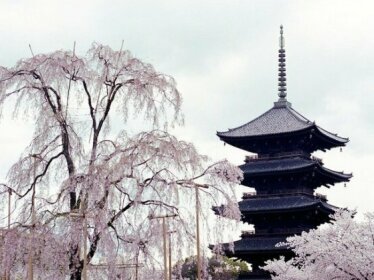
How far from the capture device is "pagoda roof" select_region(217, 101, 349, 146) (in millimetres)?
43812

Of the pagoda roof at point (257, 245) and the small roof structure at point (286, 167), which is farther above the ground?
the small roof structure at point (286, 167)

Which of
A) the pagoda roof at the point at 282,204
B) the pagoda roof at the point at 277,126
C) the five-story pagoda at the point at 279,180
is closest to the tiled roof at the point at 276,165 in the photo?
the five-story pagoda at the point at 279,180

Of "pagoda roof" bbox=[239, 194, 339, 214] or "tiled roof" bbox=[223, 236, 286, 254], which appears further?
"tiled roof" bbox=[223, 236, 286, 254]

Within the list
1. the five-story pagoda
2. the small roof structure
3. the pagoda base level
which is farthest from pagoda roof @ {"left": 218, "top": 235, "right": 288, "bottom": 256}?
the small roof structure

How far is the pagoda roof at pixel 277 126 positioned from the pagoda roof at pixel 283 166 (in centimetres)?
142

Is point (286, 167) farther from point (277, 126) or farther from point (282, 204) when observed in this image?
point (277, 126)

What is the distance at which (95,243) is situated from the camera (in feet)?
61.5

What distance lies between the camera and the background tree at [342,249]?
2975 cm

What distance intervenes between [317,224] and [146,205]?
26345 millimetres

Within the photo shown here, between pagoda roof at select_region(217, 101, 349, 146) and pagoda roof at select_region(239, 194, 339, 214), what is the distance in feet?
10.9

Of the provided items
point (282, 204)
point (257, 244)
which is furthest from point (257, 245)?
point (282, 204)

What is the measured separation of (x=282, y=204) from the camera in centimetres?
4231

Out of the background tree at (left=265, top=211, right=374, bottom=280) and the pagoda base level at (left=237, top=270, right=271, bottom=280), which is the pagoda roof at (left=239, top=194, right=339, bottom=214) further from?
the background tree at (left=265, top=211, right=374, bottom=280)

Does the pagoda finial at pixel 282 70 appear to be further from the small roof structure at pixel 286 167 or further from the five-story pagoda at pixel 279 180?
the small roof structure at pixel 286 167
